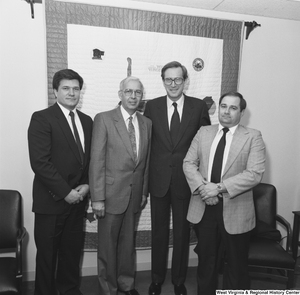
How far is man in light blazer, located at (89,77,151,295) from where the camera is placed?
216 cm

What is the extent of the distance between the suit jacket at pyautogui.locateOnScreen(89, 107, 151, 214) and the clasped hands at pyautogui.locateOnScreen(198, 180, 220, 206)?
492 mm

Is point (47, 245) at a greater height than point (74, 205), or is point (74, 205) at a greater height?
point (74, 205)

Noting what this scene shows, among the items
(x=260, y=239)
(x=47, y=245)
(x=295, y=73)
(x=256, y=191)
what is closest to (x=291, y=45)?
(x=295, y=73)

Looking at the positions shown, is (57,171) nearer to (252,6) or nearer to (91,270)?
(91,270)

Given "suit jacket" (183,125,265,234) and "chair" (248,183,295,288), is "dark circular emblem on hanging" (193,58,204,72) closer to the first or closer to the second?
"suit jacket" (183,125,265,234)

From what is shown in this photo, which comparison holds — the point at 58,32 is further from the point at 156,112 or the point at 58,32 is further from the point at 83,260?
the point at 83,260

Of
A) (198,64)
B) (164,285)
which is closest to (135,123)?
(198,64)

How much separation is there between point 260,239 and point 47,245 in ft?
5.85

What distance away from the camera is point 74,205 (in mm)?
2145

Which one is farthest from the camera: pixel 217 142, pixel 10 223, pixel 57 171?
pixel 10 223

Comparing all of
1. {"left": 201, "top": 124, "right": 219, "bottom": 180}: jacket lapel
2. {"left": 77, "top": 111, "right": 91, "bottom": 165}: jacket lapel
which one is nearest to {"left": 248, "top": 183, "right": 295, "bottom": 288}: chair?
{"left": 201, "top": 124, "right": 219, "bottom": 180}: jacket lapel

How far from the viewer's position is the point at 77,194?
6.74 ft

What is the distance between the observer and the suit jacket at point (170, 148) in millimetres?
2307

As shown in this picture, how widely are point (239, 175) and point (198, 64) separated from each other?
1.29 meters
